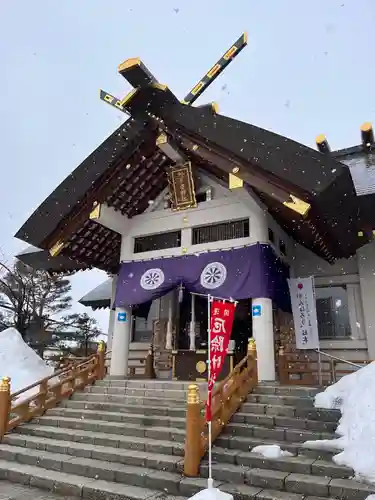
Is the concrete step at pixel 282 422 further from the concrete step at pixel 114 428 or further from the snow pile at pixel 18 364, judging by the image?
the snow pile at pixel 18 364

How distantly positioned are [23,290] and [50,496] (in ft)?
54.5

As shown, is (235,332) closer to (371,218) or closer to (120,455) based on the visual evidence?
(371,218)

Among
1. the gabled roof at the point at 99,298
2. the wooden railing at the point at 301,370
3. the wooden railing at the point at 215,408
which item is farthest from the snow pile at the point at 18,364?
the wooden railing at the point at 301,370

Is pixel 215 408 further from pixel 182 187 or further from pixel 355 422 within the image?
pixel 182 187

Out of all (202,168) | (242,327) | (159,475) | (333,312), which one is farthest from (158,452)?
(202,168)

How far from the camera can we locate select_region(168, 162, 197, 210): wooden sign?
1134 centimetres

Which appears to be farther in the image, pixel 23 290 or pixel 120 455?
pixel 23 290

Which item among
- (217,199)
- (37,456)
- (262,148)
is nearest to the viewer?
(37,456)

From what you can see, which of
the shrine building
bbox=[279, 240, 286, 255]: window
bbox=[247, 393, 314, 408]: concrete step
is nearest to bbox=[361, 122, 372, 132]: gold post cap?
the shrine building

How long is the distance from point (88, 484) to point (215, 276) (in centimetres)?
568

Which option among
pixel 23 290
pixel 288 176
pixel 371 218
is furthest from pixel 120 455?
pixel 23 290

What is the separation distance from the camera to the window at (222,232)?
10.7 metres

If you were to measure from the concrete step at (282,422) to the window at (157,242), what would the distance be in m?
5.58

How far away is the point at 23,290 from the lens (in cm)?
2080
